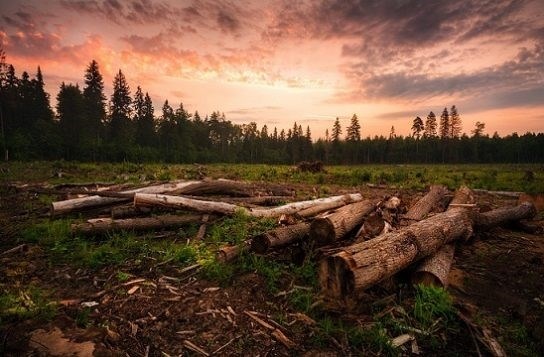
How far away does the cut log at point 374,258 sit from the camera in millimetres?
4031

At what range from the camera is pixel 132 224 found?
24.4ft

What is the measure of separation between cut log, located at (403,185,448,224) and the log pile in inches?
1.2

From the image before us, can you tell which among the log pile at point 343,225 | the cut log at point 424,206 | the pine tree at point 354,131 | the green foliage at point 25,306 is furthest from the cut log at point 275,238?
the pine tree at point 354,131

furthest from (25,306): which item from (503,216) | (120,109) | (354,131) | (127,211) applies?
(354,131)

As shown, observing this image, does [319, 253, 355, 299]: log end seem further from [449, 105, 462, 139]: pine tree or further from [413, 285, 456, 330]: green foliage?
[449, 105, 462, 139]: pine tree

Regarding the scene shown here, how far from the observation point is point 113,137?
5603cm

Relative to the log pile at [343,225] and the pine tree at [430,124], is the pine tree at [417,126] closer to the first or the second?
the pine tree at [430,124]

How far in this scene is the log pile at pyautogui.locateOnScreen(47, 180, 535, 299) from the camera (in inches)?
169

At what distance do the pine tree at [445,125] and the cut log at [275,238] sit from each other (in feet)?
323

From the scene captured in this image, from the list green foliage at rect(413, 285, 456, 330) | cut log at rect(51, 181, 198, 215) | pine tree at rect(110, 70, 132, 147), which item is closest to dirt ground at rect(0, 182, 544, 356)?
green foliage at rect(413, 285, 456, 330)

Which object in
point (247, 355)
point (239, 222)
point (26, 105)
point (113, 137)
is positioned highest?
point (26, 105)

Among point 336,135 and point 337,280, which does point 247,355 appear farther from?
point 336,135

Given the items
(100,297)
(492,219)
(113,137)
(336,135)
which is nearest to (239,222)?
(100,297)

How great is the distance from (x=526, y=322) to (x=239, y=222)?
19.2 feet
